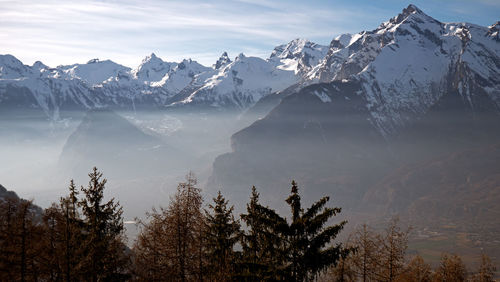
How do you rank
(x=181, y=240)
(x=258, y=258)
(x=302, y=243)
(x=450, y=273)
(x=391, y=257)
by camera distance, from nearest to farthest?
(x=302, y=243) < (x=258, y=258) < (x=181, y=240) < (x=391, y=257) < (x=450, y=273)

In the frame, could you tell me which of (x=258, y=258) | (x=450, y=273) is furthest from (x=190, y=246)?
(x=450, y=273)

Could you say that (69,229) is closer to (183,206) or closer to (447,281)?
(183,206)

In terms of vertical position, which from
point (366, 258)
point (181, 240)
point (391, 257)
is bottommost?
point (366, 258)

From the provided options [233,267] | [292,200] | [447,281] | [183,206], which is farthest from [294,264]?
[447,281]

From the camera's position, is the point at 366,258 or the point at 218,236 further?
the point at 366,258

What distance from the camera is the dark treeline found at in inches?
1188

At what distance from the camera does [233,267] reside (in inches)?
1379

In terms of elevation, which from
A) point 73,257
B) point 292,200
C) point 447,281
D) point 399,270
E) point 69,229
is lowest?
point 447,281

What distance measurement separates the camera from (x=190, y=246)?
1503 inches

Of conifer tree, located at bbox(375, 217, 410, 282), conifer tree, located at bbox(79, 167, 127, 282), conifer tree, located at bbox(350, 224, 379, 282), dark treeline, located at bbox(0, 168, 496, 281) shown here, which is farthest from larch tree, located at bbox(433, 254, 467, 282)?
conifer tree, located at bbox(79, 167, 127, 282)

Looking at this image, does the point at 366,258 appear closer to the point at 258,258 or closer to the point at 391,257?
the point at 391,257

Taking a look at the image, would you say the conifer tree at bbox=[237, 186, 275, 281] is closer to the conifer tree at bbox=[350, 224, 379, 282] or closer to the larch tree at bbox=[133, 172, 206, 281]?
the larch tree at bbox=[133, 172, 206, 281]

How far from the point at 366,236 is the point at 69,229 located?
2797 centimetres

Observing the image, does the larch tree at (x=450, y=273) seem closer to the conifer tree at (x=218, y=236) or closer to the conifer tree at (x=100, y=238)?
the conifer tree at (x=218, y=236)
